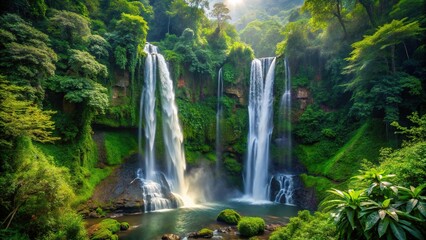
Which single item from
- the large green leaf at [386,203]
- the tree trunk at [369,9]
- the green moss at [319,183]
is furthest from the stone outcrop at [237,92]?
the large green leaf at [386,203]

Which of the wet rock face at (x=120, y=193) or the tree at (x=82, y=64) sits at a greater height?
the tree at (x=82, y=64)

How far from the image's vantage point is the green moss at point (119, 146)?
17844 mm

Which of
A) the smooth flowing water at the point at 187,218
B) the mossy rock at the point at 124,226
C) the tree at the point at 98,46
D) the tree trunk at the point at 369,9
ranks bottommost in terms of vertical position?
the smooth flowing water at the point at 187,218

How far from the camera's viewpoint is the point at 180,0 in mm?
30422

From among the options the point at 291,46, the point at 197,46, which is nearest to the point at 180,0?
the point at 197,46

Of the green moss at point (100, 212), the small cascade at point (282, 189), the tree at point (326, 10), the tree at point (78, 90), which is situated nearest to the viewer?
the tree at point (78, 90)

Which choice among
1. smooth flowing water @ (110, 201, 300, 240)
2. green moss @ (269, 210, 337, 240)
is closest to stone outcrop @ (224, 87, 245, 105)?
smooth flowing water @ (110, 201, 300, 240)

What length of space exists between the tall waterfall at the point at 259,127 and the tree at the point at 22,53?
1686 centimetres

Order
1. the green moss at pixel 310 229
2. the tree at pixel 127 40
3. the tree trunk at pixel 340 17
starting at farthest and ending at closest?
the tree trunk at pixel 340 17, the tree at pixel 127 40, the green moss at pixel 310 229

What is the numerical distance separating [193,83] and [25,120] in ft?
52.6

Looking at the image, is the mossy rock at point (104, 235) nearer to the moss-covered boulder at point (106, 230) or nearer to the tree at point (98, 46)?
the moss-covered boulder at point (106, 230)

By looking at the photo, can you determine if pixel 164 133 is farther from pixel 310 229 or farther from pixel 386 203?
pixel 386 203

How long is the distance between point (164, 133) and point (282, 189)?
34.6 ft

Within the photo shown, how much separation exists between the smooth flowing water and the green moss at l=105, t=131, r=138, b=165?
4948 millimetres
